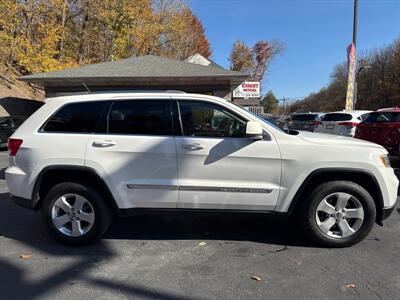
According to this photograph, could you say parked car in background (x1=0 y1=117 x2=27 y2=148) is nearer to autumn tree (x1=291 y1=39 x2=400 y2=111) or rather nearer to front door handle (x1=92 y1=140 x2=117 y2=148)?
front door handle (x1=92 y1=140 x2=117 y2=148)

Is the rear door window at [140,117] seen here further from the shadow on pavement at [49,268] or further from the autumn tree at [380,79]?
the autumn tree at [380,79]

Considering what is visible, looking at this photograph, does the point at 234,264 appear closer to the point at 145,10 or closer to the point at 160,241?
the point at 160,241

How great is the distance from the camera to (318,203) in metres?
4.65

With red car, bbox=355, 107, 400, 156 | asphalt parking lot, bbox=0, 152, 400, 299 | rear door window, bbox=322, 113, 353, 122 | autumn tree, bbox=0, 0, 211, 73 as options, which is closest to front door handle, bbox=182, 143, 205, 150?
asphalt parking lot, bbox=0, 152, 400, 299

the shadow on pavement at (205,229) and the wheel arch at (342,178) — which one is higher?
the wheel arch at (342,178)

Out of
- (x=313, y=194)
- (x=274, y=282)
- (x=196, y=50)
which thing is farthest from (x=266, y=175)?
(x=196, y=50)

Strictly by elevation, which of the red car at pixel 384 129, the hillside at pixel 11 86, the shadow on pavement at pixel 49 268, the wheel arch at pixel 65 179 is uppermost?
the hillside at pixel 11 86

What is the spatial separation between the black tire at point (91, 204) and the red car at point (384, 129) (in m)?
8.37

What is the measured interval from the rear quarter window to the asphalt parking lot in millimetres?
1403

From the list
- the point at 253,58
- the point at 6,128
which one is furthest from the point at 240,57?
the point at 6,128

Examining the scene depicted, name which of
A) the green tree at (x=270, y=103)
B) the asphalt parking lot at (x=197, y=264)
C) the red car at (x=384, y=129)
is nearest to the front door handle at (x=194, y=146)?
the asphalt parking lot at (x=197, y=264)

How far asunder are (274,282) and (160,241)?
1.67 m

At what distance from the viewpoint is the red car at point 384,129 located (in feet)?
35.1

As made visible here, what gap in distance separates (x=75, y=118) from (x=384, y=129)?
8942 mm
